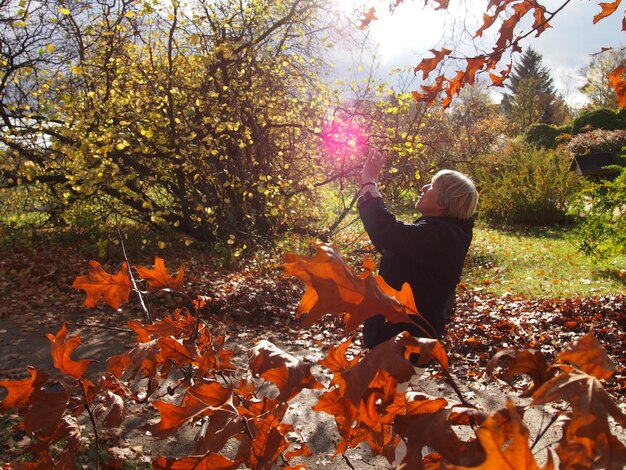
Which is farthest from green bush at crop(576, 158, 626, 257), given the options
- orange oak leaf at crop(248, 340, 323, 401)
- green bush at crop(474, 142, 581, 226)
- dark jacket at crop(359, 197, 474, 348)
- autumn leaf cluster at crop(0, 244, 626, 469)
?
orange oak leaf at crop(248, 340, 323, 401)

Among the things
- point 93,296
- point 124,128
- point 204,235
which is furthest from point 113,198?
point 93,296

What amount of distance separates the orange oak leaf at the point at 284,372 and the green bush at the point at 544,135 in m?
25.9

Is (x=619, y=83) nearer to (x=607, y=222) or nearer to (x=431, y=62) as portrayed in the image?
(x=431, y=62)

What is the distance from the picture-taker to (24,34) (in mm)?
8695

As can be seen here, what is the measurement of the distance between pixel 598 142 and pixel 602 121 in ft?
13.5

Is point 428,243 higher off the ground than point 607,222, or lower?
higher

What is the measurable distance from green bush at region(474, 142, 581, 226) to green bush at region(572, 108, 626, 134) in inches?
381

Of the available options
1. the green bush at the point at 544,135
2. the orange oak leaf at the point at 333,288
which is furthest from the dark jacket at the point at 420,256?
the green bush at the point at 544,135

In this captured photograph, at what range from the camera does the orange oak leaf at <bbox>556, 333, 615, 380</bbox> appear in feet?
1.78

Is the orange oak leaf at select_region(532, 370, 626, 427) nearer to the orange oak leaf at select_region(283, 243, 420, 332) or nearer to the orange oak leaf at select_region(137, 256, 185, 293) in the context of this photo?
the orange oak leaf at select_region(283, 243, 420, 332)

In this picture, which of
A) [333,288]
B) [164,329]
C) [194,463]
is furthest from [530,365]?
[164,329]

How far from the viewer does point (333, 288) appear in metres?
0.67

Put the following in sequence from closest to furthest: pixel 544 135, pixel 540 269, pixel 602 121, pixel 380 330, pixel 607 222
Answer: pixel 380 330
pixel 607 222
pixel 540 269
pixel 602 121
pixel 544 135

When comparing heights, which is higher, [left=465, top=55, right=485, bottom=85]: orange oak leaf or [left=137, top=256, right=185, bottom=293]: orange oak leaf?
[left=465, top=55, right=485, bottom=85]: orange oak leaf
